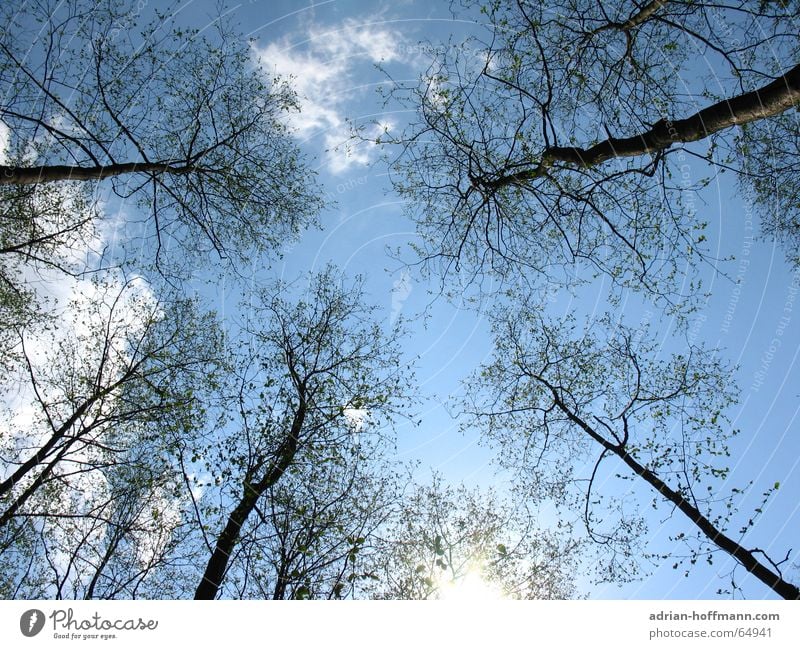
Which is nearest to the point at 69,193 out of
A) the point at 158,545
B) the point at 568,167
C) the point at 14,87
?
the point at 14,87

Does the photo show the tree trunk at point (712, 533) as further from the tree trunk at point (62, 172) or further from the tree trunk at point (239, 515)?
the tree trunk at point (62, 172)

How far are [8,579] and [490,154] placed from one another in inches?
696

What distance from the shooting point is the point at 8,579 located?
13484mm
